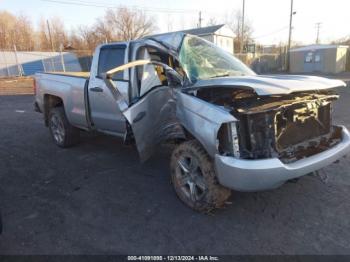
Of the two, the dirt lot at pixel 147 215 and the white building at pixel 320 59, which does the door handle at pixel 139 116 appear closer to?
the dirt lot at pixel 147 215

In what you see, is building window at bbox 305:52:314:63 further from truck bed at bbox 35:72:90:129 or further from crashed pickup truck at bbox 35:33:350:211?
truck bed at bbox 35:72:90:129

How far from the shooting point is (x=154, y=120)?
420cm

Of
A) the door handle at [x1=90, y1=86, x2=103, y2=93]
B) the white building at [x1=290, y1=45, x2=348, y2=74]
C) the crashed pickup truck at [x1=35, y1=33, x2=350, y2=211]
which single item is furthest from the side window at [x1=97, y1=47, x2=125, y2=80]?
the white building at [x1=290, y1=45, x2=348, y2=74]

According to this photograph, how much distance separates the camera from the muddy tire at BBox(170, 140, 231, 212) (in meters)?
3.41

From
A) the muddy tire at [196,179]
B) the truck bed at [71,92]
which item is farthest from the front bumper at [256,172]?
the truck bed at [71,92]

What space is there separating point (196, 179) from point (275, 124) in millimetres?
1113

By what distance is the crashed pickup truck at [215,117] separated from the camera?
123 inches

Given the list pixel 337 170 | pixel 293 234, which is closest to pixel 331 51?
pixel 337 170

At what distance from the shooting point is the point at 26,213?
3812 mm

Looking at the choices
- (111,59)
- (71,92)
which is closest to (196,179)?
(111,59)

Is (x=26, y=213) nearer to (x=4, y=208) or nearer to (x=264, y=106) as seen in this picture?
(x=4, y=208)

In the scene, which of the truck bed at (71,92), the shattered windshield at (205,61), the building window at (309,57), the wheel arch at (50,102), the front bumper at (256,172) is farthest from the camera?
the building window at (309,57)

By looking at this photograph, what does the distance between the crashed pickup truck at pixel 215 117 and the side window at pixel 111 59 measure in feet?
0.06

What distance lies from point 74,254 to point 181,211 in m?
1.29
